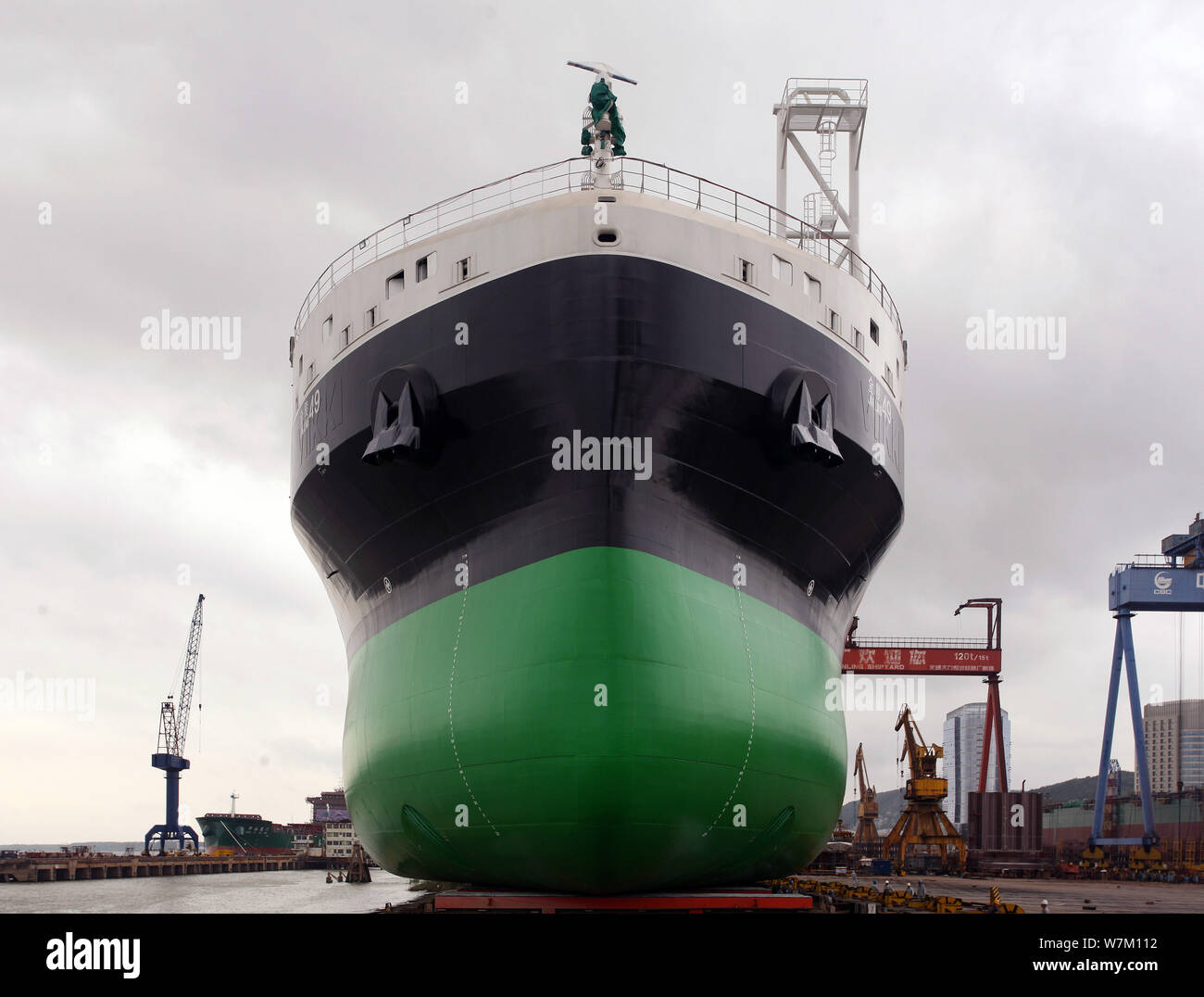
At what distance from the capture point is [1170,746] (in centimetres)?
14650

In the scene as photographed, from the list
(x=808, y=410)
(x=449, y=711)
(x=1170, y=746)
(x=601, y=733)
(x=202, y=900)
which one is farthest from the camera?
(x=1170, y=746)

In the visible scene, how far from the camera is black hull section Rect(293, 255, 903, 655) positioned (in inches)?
485

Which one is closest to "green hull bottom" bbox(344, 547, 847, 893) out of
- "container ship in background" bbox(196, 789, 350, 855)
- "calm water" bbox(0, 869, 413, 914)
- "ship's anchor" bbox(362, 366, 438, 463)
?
"ship's anchor" bbox(362, 366, 438, 463)

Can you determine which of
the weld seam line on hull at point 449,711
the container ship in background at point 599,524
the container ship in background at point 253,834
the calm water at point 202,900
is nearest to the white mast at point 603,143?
the container ship in background at point 599,524

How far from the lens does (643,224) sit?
42.3 ft

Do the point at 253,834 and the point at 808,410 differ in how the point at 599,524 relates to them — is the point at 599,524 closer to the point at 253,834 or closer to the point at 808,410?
the point at 808,410

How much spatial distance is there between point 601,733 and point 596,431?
3.28 meters

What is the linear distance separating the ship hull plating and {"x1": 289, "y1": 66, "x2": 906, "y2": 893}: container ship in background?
34 mm

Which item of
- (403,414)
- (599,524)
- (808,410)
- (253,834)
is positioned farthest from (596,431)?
(253,834)

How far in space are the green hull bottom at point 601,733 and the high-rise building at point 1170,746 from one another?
108 m

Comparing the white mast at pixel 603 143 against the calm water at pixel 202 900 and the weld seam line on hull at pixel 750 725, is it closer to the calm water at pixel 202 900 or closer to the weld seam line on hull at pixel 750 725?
the weld seam line on hull at pixel 750 725

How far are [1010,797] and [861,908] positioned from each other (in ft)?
106

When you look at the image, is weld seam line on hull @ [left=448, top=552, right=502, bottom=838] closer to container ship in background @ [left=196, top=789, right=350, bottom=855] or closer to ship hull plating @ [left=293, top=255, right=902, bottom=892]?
ship hull plating @ [left=293, top=255, right=902, bottom=892]
